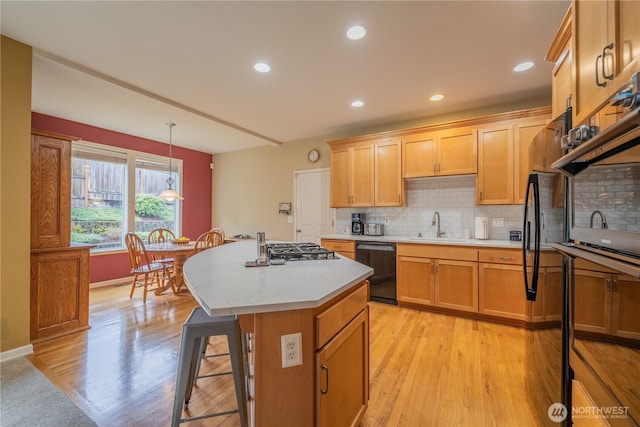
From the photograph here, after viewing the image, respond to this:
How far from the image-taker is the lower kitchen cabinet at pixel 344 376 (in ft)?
3.52

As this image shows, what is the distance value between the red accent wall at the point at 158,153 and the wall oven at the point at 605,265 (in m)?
5.75

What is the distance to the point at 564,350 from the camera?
4.17ft

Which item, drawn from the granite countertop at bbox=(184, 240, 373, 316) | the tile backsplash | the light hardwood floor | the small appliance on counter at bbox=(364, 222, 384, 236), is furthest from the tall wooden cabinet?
the tile backsplash

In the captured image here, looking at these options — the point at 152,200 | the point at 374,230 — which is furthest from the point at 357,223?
the point at 152,200

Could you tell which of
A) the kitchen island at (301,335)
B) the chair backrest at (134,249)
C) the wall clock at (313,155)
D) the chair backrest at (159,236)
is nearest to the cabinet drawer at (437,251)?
the kitchen island at (301,335)

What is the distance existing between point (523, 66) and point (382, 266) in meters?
2.65

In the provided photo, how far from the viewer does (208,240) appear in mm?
4250

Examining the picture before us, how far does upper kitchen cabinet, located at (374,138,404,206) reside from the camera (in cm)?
381

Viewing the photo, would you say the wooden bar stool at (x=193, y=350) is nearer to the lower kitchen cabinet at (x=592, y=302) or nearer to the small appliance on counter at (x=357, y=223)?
the lower kitchen cabinet at (x=592, y=302)

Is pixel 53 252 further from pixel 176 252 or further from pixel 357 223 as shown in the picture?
pixel 357 223

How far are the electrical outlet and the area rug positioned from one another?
146cm

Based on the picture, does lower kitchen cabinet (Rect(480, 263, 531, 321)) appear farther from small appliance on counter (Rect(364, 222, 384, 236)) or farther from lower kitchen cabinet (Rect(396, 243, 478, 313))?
small appliance on counter (Rect(364, 222, 384, 236))

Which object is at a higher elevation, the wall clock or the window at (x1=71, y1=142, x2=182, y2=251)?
the wall clock

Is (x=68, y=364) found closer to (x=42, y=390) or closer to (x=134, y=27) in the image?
(x=42, y=390)
